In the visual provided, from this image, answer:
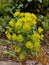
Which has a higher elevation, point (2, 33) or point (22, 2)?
point (22, 2)

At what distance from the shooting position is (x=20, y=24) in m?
3.80

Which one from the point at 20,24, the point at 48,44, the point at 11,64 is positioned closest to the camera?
the point at 20,24

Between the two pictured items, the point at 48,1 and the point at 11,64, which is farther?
the point at 48,1

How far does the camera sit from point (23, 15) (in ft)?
12.8

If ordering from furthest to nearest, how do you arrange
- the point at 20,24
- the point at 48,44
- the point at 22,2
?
the point at 22,2 < the point at 48,44 < the point at 20,24

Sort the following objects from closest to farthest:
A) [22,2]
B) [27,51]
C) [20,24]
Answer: [20,24]
[27,51]
[22,2]

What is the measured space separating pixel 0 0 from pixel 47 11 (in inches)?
40.6

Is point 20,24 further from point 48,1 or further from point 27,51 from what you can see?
point 48,1

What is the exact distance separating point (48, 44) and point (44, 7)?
103cm

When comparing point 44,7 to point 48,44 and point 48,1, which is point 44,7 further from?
point 48,44

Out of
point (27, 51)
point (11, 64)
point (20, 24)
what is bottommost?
point (11, 64)

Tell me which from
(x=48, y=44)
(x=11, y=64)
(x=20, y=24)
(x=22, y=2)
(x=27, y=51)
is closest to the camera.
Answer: (x=20, y=24)

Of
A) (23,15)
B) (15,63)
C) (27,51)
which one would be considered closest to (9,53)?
(15,63)

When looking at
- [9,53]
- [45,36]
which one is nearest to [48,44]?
[45,36]
